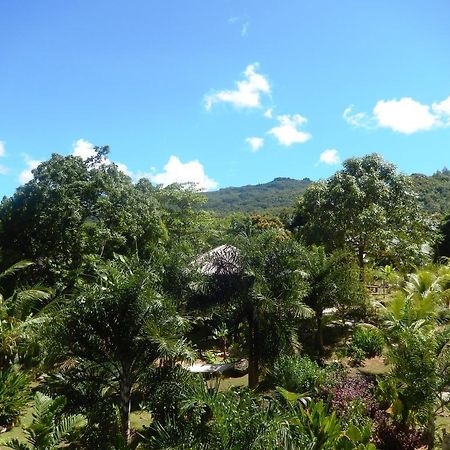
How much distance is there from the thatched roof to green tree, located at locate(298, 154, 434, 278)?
7.33m

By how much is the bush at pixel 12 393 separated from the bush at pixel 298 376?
5031mm

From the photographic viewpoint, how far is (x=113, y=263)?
852cm

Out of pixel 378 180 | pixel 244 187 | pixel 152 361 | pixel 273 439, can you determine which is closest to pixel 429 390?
pixel 273 439

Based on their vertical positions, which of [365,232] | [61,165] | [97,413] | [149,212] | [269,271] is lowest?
[97,413]

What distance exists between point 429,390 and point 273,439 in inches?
137

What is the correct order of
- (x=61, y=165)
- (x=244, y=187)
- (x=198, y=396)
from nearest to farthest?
(x=198, y=396)
(x=61, y=165)
(x=244, y=187)

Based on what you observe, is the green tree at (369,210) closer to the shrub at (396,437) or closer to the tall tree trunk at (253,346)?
the tall tree trunk at (253,346)

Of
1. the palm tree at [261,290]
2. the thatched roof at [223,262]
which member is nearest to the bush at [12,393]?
the palm tree at [261,290]

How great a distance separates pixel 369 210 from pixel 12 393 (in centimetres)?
1355

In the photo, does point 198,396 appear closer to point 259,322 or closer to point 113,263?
point 113,263

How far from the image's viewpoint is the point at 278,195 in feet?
416

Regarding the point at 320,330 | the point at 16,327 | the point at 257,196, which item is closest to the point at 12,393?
the point at 16,327

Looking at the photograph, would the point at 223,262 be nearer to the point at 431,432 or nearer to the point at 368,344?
the point at 368,344

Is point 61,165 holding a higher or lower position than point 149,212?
higher
